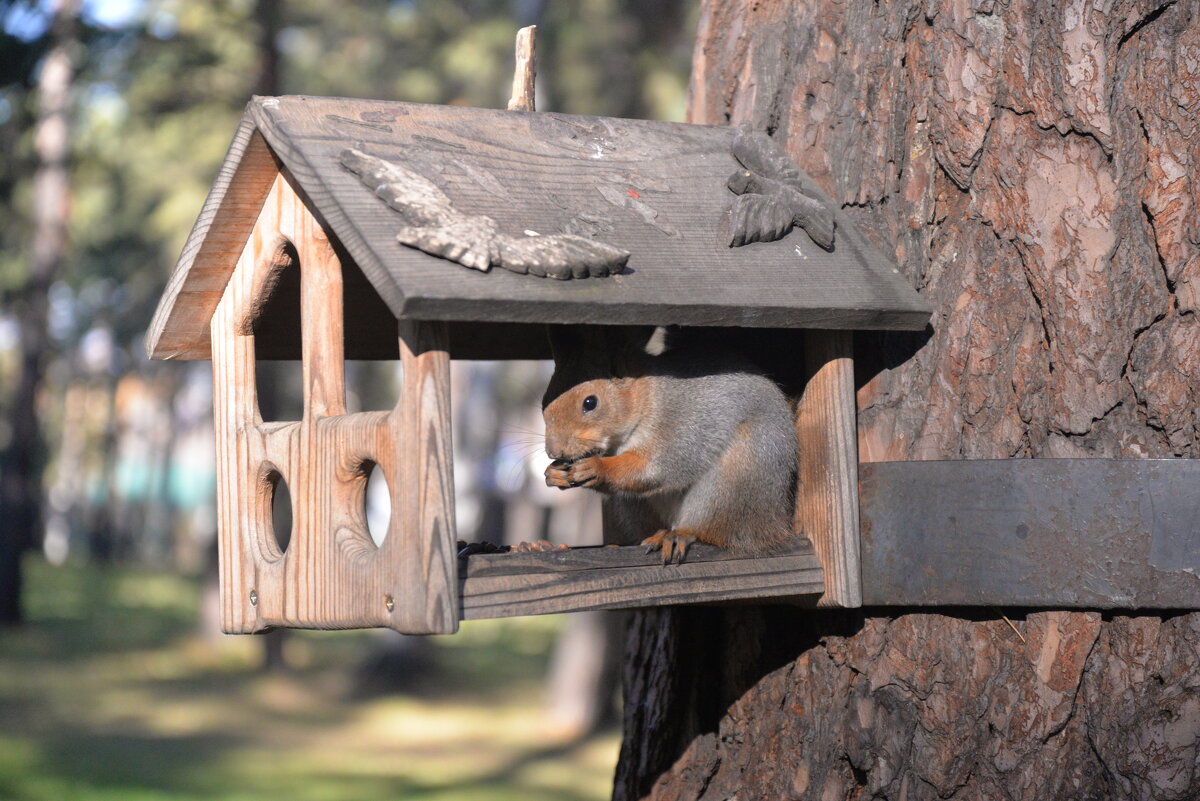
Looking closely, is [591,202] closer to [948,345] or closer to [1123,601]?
[948,345]

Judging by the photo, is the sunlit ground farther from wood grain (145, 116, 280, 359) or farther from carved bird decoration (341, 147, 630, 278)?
carved bird decoration (341, 147, 630, 278)

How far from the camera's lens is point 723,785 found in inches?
112

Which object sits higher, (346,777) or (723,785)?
(723,785)

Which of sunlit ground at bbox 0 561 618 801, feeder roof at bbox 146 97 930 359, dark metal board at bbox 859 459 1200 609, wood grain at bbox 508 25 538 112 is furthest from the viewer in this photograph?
sunlit ground at bbox 0 561 618 801

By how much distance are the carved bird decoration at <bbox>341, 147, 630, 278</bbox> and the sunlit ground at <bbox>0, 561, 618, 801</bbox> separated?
6.19m

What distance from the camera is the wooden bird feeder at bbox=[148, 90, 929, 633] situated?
1.97 m

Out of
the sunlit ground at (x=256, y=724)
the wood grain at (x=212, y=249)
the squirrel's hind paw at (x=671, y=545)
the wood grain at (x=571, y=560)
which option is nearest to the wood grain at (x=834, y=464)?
the wood grain at (x=571, y=560)

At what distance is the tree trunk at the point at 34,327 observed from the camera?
46.9 feet

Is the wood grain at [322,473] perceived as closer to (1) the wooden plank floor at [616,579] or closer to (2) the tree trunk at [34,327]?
(1) the wooden plank floor at [616,579]

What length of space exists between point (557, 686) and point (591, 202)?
8552mm

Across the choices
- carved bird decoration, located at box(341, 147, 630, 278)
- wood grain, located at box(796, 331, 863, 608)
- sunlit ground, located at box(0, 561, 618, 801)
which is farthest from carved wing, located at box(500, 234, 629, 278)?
sunlit ground, located at box(0, 561, 618, 801)

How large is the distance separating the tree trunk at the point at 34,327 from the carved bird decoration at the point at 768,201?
13.3m

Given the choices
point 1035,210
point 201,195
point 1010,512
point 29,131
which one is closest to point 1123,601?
point 1010,512

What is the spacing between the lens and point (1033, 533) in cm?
224
